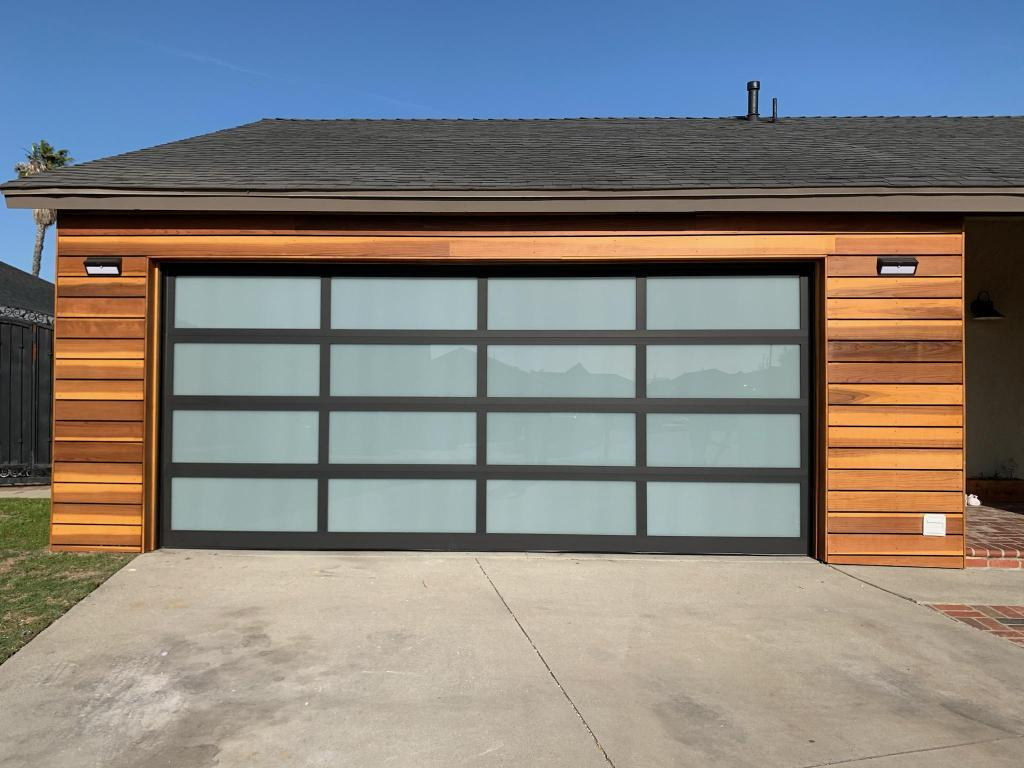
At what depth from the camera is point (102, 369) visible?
5.43 m

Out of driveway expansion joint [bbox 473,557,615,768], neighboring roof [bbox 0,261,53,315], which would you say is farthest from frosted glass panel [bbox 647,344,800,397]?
neighboring roof [bbox 0,261,53,315]

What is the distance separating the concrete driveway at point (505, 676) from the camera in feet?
8.15

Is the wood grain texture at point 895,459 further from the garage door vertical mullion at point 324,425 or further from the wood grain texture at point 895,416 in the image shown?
the garage door vertical mullion at point 324,425

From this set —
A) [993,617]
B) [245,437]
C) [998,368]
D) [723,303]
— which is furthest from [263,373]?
[998,368]

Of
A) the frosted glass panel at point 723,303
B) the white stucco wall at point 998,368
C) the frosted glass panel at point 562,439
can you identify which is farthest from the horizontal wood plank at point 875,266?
the white stucco wall at point 998,368

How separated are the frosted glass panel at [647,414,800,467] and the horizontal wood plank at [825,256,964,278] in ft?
4.04

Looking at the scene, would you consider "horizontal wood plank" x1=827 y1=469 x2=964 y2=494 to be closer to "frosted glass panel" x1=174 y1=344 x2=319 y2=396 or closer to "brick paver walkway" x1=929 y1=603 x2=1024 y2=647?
"brick paver walkway" x1=929 y1=603 x2=1024 y2=647

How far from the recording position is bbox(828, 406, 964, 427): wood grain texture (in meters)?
5.26

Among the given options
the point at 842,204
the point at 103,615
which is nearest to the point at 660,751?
the point at 103,615

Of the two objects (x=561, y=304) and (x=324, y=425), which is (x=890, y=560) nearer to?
(x=561, y=304)

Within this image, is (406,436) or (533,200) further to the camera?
(406,436)

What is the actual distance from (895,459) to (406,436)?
13.0 ft

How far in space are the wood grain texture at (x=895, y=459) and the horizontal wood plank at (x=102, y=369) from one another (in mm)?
5650

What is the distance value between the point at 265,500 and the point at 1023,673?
512cm
